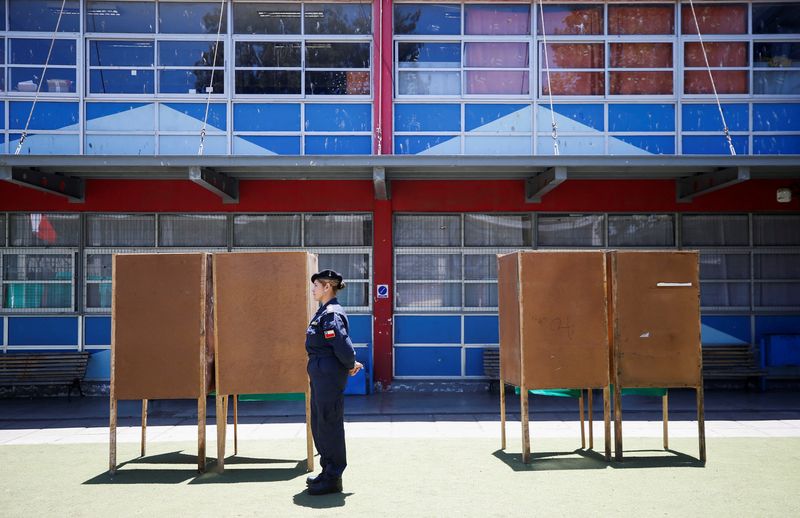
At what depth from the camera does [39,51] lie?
12547 mm

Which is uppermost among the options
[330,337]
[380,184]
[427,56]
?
[427,56]

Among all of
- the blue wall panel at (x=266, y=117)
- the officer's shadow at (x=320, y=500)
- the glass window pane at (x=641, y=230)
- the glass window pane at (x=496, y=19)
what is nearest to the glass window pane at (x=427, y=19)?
the glass window pane at (x=496, y=19)

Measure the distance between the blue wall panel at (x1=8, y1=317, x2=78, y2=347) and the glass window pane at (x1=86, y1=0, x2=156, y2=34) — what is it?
4898mm

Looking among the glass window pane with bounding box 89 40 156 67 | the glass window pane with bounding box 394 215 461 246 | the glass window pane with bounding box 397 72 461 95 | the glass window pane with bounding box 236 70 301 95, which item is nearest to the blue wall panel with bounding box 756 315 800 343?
the glass window pane with bounding box 394 215 461 246

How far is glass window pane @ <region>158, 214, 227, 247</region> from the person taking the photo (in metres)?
12.6

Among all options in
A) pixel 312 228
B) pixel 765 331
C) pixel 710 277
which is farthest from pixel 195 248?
pixel 765 331

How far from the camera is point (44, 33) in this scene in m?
12.5

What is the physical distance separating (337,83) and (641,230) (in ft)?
18.8

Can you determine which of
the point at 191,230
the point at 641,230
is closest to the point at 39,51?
the point at 191,230

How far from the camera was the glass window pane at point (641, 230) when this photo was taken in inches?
504

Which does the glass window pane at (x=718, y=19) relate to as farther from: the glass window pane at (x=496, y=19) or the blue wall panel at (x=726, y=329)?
the blue wall panel at (x=726, y=329)

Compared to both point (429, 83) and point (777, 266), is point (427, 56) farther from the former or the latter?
point (777, 266)

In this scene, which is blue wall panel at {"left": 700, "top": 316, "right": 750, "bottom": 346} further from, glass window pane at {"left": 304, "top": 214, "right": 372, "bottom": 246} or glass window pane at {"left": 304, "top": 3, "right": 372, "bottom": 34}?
glass window pane at {"left": 304, "top": 3, "right": 372, "bottom": 34}

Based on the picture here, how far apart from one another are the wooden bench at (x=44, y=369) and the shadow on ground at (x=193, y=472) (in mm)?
4919
